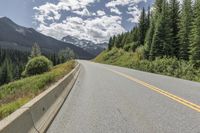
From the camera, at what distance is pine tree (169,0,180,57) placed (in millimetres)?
53281

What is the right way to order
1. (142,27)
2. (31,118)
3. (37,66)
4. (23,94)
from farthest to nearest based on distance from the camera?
(142,27), (37,66), (23,94), (31,118)

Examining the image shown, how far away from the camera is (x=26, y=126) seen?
17.3 ft

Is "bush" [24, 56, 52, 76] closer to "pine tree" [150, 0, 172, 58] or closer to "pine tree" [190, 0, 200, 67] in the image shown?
"pine tree" [150, 0, 172, 58]

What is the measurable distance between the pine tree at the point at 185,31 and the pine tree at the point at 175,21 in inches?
65.9

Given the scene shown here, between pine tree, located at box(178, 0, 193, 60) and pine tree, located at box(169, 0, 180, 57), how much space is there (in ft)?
5.49

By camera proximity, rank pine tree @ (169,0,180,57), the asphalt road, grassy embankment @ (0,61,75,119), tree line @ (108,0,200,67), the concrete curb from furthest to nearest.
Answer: pine tree @ (169,0,180,57) < tree line @ (108,0,200,67) < grassy embankment @ (0,61,75,119) < the asphalt road < the concrete curb

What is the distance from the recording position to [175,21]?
5559 cm

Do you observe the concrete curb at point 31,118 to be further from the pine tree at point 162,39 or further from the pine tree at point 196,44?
the pine tree at point 162,39

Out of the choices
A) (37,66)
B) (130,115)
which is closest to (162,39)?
(37,66)

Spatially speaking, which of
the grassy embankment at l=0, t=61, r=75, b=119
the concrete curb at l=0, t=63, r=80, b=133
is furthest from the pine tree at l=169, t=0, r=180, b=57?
the concrete curb at l=0, t=63, r=80, b=133

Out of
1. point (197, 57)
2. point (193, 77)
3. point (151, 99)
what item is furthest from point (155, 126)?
point (197, 57)

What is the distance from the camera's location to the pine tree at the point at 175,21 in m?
53.3

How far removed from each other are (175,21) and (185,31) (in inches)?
227

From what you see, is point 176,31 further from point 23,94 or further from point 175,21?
point 23,94
